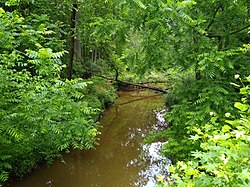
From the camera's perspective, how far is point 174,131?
16.3 ft

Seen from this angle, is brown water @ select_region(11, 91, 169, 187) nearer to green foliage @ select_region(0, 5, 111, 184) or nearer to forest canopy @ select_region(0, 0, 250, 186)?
forest canopy @ select_region(0, 0, 250, 186)

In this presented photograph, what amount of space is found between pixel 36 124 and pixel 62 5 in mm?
5350

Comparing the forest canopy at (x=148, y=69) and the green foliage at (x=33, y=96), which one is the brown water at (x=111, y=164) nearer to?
the forest canopy at (x=148, y=69)

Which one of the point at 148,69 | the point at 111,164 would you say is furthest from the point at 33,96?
the point at 111,164

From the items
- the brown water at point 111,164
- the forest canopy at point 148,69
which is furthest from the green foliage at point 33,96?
the brown water at point 111,164

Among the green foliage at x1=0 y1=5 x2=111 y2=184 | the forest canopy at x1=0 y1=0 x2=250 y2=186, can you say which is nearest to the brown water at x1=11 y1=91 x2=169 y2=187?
the forest canopy at x1=0 y1=0 x2=250 y2=186

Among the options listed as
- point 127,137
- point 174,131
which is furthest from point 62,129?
point 127,137

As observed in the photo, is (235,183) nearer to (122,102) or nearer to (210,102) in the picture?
(210,102)

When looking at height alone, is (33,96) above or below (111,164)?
above

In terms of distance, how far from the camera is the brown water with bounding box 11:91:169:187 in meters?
5.80

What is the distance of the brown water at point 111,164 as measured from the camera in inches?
229

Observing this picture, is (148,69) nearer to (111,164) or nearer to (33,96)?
(111,164)

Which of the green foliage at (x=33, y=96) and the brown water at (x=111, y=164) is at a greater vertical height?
the green foliage at (x=33, y=96)

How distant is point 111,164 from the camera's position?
6.67 metres
